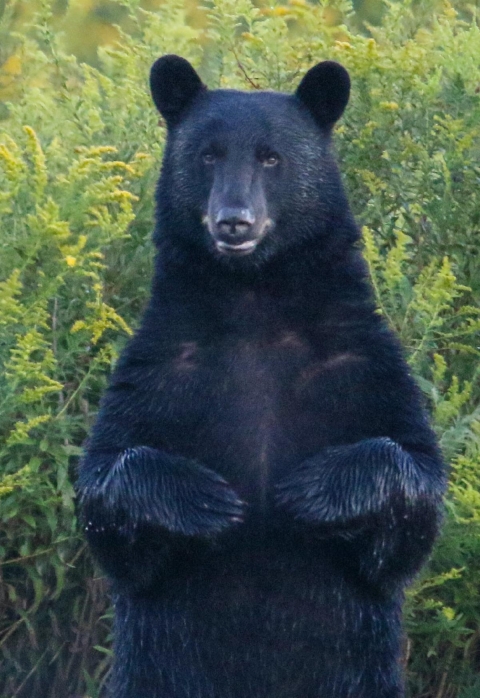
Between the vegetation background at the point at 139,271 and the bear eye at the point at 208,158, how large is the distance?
50 centimetres

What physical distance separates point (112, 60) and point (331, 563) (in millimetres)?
3375

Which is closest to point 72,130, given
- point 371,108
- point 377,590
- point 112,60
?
point 112,60

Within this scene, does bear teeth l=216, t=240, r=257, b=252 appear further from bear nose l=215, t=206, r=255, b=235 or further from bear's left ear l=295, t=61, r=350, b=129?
bear's left ear l=295, t=61, r=350, b=129

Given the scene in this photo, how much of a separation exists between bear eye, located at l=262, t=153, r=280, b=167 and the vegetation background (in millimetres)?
604

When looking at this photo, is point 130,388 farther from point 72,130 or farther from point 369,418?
point 72,130

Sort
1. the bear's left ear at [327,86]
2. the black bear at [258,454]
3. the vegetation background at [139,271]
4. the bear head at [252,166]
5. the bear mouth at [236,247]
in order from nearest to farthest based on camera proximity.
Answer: the black bear at [258,454], the bear mouth at [236,247], the bear head at [252,166], the bear's left ear at [327,86], the vegetation background at [139,271]

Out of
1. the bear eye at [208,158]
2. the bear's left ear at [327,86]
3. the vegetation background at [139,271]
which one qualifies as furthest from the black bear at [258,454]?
the vegetation background at [139,271]

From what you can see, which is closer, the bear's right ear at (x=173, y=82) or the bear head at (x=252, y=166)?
the bear head at (x=252, y=166)

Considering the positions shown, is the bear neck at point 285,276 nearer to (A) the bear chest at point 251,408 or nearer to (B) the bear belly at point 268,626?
(A) the bear chest at point 251,408

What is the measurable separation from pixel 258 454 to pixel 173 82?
1.42m

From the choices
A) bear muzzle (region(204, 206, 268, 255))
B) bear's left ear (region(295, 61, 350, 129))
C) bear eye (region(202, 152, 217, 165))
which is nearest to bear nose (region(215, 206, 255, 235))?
bear muzzle (region(204, 206, 268, 255))

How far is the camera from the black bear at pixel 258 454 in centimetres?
453

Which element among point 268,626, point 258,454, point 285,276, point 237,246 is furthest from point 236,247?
point 268,626

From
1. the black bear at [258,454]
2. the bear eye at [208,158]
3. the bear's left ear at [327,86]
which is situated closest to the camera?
the black bear at [258,454]
